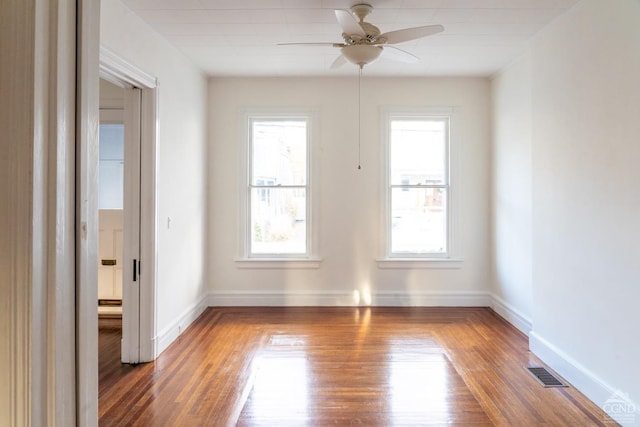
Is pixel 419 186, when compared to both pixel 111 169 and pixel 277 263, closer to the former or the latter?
pixel 277 263

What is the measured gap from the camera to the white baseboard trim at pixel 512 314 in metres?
3.74

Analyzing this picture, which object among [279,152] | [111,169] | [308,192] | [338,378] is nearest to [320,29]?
[279,152]

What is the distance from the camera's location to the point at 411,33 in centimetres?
259

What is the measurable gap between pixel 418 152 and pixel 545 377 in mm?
2748

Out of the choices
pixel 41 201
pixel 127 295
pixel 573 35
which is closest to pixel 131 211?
pixel 127 295

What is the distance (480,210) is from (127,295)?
3891 mm

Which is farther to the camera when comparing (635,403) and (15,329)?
(635,403)

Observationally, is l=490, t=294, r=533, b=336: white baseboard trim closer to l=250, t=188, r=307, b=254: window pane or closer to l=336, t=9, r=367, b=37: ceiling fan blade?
l=250, t=188, r=307, b=254: window pane

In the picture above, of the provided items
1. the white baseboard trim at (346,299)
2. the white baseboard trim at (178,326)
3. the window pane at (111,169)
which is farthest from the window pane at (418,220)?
the window pane at (111,169)

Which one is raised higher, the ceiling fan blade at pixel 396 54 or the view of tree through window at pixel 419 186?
the ceiling fan blade at pixel 396 54

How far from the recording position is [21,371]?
0.50 metres

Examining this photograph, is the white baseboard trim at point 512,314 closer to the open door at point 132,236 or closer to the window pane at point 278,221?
the window pane at point 278,221

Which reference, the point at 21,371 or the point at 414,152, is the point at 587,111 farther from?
the point at 21,371

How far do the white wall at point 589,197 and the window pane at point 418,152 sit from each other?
145 cm
